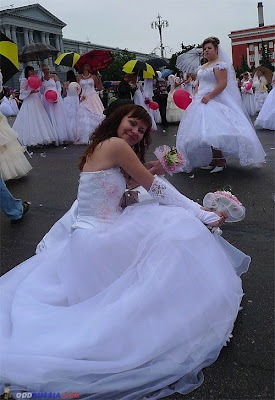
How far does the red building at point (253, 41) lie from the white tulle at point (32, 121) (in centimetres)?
6396

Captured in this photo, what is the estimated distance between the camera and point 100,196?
2.90 m

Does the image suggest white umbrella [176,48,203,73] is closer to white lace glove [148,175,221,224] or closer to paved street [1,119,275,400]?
paved street [1,119,275,400]

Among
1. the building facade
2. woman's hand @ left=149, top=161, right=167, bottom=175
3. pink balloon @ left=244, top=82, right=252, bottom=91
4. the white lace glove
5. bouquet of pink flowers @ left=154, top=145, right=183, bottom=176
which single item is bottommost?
the white lace glove

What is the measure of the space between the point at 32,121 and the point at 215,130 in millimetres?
6184

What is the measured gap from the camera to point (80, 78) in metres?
11.5

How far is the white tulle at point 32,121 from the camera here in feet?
35.5

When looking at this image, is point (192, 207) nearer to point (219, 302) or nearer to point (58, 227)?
point (219, 302)

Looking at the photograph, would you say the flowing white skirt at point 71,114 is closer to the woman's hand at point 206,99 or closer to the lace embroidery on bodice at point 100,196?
the woman's hand at point 206,99

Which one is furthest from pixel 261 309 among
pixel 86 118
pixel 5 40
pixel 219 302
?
pixel 86 118

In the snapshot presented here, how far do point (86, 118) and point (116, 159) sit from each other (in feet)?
29.3

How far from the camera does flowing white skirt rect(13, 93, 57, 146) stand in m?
10.8

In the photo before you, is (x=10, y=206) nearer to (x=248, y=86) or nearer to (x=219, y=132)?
A: (x=219, y=132)

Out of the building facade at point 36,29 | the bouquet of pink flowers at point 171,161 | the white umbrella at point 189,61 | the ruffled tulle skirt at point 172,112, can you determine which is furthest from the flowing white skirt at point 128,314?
the building facade at point 36,29

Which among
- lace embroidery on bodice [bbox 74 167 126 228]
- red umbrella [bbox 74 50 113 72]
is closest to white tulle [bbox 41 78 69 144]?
red umbrella [bbox 74 50 113 72]
